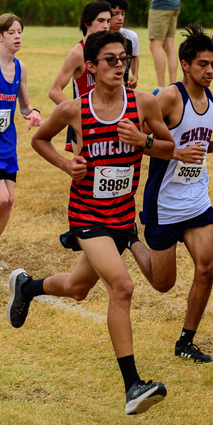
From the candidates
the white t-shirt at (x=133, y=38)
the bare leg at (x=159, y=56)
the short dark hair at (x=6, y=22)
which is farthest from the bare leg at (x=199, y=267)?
the bare leg at (x=159, y=56)

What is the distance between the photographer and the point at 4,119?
18.3 ft

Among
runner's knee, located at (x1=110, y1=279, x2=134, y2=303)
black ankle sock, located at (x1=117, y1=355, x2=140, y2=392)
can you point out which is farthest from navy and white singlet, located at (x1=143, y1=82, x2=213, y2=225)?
Result: black ankle sock, located at (x1=117, y1=355, x2=140, y2=392)

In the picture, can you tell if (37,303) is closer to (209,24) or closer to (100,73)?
(100,73)

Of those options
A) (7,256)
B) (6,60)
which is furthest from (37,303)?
(6,60)

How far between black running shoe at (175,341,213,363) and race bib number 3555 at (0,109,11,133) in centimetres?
259

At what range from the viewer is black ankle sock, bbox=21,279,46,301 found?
4.42m

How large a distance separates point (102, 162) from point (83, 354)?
1531 millimetres

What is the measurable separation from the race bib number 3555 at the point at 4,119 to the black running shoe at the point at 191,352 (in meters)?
2.59

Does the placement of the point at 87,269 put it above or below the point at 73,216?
below

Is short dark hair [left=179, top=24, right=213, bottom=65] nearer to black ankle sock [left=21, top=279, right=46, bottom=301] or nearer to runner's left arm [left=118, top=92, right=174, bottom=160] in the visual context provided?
runner's left arm [left=118, top=92, right=174, bottom=160]

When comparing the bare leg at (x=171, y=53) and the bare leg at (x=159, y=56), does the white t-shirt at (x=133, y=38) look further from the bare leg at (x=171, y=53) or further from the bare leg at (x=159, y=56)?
the bare leg at (x=171, y=53)

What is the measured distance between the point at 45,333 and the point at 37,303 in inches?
26.2

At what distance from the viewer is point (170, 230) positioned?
166 inches

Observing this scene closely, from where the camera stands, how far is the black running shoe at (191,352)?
424 centimetres
